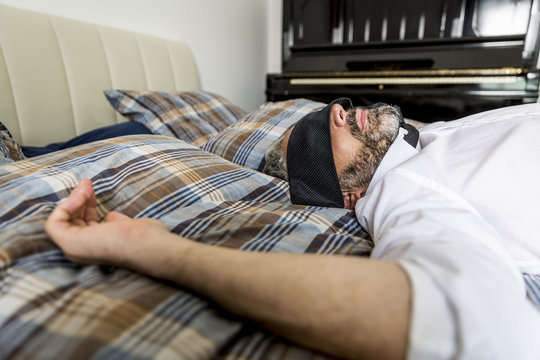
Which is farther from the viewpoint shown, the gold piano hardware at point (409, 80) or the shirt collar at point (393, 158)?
the gold piano hardware at point (409, 80)

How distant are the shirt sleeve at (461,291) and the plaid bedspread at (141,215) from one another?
0.42 feet

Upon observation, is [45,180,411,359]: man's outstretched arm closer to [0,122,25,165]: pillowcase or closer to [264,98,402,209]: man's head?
[264,98,402,209]: man's head

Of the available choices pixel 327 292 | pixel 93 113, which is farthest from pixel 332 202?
pixel 93 113

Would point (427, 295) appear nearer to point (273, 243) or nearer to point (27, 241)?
point (273, 243)

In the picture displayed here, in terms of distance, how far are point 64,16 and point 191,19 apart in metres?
0.93

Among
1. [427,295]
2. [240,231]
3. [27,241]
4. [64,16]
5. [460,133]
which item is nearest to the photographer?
[427,295]

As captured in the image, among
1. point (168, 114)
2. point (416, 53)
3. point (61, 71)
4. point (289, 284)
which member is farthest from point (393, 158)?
point (416, 53)

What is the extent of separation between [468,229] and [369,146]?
40 cm

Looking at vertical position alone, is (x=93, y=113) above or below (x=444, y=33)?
below

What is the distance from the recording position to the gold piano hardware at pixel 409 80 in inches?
76.4

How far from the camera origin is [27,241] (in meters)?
0.48

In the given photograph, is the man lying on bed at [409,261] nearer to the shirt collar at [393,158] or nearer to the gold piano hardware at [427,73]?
the shirt collar at [393,158]

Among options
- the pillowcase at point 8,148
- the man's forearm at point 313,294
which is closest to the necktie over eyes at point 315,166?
the man's forearm at point 313,294

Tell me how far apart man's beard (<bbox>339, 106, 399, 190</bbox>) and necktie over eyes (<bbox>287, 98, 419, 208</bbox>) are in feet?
0.13
